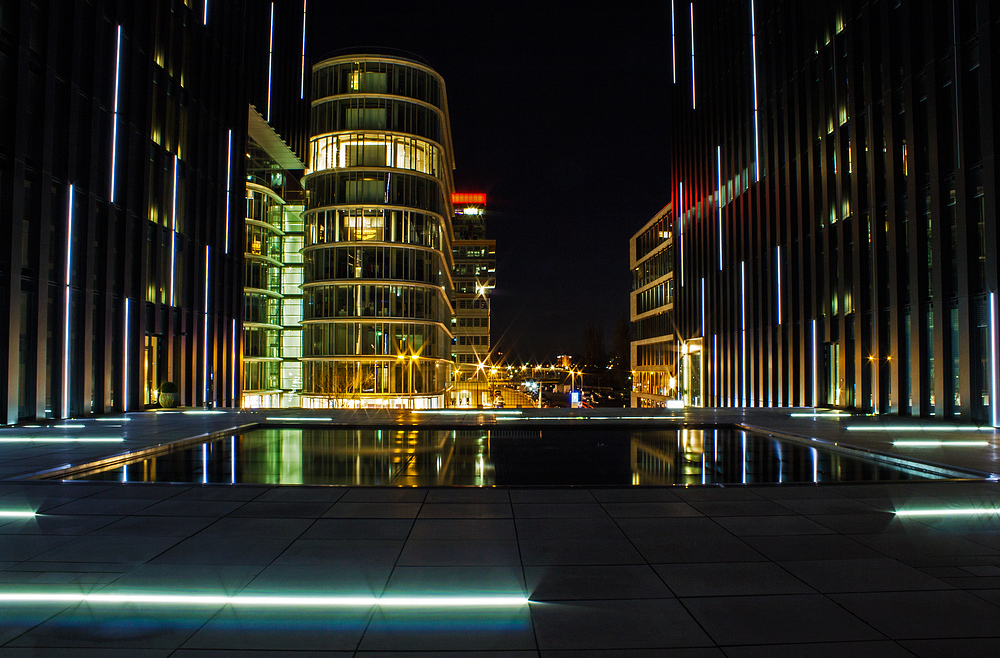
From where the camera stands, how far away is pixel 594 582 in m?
6.42

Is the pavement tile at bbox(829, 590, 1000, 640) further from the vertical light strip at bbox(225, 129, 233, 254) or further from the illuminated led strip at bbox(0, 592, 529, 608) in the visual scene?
the vertical light strip at bbox(225, 129, 233, 254)

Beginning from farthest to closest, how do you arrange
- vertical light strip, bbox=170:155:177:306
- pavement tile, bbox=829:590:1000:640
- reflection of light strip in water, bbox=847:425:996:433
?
vertical light strip, bbox=170:155:177:306 → reflection of light strip in water, bbox=847:425:996:433 → pavement tile, bbox=829:590:1000:640

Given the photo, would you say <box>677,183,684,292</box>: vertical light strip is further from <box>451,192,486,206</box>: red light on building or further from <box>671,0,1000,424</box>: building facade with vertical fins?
<box>451,192,486,206</box>: red light on building

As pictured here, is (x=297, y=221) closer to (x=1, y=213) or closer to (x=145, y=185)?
(x=145, y=185)

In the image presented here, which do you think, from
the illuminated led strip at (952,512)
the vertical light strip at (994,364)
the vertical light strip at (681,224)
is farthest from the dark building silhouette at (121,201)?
the vertical light strip at (681,224)

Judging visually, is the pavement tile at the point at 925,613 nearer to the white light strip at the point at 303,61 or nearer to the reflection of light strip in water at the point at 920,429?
the reflection of light strip in water at the point at 920,429

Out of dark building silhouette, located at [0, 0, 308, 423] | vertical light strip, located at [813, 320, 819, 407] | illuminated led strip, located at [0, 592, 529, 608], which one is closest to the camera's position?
illuminated led strip, located at [0, 592, 529, 608]

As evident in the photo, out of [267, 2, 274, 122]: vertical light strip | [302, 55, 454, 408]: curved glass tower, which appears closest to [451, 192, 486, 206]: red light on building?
[302, 55, 454, 408]: curved glass tower

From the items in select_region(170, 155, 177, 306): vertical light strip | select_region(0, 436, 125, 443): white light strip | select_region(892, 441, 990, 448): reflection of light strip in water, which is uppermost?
select_region(170, 155, 177, 306): vertical light strip

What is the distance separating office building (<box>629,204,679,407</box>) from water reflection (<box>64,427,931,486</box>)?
1871 inches

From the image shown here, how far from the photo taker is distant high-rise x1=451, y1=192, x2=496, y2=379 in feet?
397

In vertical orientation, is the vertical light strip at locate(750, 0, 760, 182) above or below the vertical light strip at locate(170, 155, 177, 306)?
above

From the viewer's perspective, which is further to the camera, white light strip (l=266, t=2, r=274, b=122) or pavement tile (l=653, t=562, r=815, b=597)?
white light strip (l=266, t=2, r=274, b=122)

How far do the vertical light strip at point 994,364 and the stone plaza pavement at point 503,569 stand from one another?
12915 mm
